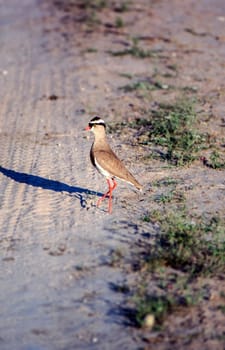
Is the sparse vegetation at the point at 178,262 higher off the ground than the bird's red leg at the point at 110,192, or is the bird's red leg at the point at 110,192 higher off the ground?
the sparse vegetation at the point at 178,262

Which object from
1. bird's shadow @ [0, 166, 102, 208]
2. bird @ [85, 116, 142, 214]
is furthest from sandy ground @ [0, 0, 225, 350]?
bird @ [85, 116, 142, 214]

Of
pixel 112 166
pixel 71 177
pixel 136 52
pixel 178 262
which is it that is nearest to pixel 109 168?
pixel 112 166

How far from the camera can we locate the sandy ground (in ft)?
21.2

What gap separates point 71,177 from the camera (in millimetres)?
9562

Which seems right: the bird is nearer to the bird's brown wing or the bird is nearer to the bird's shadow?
the bird's brown wing

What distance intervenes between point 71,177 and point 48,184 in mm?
350

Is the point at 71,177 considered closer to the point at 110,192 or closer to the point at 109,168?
the point at 110,192

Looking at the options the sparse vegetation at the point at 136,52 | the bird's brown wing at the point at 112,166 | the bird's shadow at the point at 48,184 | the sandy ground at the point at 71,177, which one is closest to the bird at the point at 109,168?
the bird's brown wing at the point at 112,166

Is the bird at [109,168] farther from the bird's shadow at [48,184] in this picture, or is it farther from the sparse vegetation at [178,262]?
the sparse vegetation at [178,262]

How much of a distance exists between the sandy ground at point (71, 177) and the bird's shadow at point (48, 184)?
0.02 meters

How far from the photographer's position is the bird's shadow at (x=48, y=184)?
8.98 metres

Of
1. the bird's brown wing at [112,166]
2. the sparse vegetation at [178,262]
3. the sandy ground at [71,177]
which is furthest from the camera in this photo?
the bird's brown wing at [112,166]

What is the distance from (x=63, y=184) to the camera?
9.34 m

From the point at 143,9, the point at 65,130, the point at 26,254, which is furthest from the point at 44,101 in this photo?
the point at 143,9
